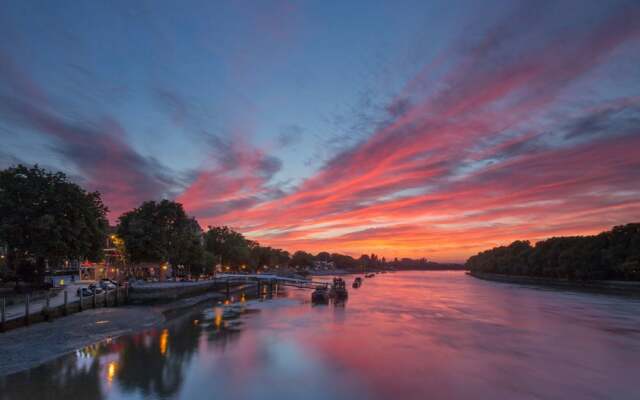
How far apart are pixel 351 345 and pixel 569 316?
3694cm

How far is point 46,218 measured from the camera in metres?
42.9

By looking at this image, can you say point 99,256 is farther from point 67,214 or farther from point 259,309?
point 259,309

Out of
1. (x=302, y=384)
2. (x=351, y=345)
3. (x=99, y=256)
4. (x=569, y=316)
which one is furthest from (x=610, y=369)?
(x=99, y=256)

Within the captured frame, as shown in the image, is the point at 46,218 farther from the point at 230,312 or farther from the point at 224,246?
the point at 224,246

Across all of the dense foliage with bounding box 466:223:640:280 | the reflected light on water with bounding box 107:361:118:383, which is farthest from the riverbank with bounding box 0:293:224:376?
the dense foliage with bounding box 466:223:640:280

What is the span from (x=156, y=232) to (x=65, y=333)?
42.4 metres

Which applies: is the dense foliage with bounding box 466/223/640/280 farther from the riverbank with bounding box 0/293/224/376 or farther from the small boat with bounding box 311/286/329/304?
the riverbank with bounding box 0/293/224/376

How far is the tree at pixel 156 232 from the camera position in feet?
240

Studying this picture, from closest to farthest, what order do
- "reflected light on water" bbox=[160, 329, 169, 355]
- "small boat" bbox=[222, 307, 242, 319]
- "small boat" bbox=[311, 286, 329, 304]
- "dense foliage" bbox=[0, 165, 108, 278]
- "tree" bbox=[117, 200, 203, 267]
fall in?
"reflected light on water" bbox=[160, 329, 169, 355] → "dense foliage" bbox=[0, 165, 108, 278] → "small boat" bbox=[222, 307, 242, 319] → "small boat" bbox=[311, 286, 329, 304] → "tree" bbox=[117, 200, 203, 267]

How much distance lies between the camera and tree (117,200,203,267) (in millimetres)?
73250

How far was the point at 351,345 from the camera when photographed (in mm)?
36906

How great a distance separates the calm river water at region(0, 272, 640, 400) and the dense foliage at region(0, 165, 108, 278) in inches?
562

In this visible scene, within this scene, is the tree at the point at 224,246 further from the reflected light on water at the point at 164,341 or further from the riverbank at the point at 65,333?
the reflected light on water at the point at 164,341

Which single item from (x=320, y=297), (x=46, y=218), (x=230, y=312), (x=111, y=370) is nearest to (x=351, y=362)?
(x=111, y=370)
